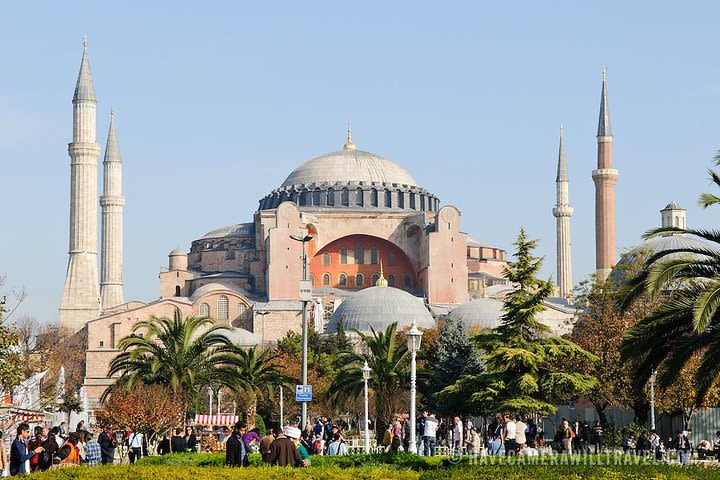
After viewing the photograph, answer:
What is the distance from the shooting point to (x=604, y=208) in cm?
6450

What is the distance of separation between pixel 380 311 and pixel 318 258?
10567mm

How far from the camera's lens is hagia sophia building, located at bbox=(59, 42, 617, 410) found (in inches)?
2645

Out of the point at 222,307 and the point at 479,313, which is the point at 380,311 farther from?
the point at 222,307

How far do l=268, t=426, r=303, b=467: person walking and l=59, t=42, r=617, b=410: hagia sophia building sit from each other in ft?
156

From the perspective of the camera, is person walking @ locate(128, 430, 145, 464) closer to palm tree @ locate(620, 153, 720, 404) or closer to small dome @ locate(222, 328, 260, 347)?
palm tree @ locate(620, 153, 720, 404)

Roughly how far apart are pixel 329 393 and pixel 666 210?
101 feet

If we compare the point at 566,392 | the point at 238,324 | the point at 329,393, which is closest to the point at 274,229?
the point at 238,324

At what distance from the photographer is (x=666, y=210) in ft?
202

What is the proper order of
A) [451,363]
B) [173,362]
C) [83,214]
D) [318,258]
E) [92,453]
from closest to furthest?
[92,453], [173,362], [451,363], [83,214], [318,258]

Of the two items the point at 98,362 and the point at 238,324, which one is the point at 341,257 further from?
the point at 98,362

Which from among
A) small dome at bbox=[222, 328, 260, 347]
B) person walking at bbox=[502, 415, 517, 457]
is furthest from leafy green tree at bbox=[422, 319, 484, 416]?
small dome at bbox=[222, 328, 260, 347]

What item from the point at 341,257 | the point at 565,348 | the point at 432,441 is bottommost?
the point at 432,441

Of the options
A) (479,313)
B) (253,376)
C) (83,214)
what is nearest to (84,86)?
(83,214)

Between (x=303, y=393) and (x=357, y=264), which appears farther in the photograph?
(x=357, y=264)
